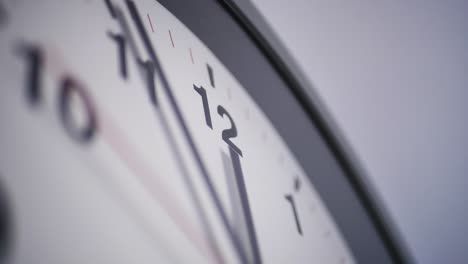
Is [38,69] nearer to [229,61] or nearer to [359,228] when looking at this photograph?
[229,61]

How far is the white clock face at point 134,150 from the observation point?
25 cm

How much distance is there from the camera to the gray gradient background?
0.61 m

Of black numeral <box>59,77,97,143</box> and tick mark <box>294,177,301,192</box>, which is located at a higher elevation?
black numeral <box>59,77,97,143</box>

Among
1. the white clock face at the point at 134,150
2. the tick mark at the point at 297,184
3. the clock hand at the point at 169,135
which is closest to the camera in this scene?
the white clock face at the point at 134,150

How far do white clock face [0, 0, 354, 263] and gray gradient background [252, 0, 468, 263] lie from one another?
0.59 feet

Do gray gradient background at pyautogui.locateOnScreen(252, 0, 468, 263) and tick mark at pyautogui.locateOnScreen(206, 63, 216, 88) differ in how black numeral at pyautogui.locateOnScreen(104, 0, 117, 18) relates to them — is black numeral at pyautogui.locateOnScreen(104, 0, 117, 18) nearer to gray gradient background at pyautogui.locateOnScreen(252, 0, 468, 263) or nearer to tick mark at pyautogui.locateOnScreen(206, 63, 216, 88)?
tick mark at pyautogui.locateOnScreen(206, 63, 216, 88)

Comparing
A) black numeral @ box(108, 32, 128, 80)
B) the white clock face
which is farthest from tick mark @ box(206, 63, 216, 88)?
black numeral @ box(108, 32, 128, 80)

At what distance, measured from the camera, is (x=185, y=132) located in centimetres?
40

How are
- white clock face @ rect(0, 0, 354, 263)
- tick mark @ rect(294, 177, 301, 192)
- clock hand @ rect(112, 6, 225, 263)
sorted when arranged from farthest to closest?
1. tick mark @ rect(294, 177, 301, 192)
2. clock hand @ rect(112, 6, 225, 263)
3. white clock face @ rect(0, 0, 354, 263)

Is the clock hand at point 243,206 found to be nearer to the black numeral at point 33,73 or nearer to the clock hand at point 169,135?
the clock hand at point 169,135

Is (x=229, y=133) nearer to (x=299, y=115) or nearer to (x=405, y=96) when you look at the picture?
(x=299, y=115)

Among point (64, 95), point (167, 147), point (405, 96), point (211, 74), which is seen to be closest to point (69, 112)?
point (64, 95)

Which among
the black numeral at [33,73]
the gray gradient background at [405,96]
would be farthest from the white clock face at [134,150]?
the gray gradient background at [405,96]

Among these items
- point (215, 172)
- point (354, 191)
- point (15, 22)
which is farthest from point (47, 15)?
point (354, 191)
